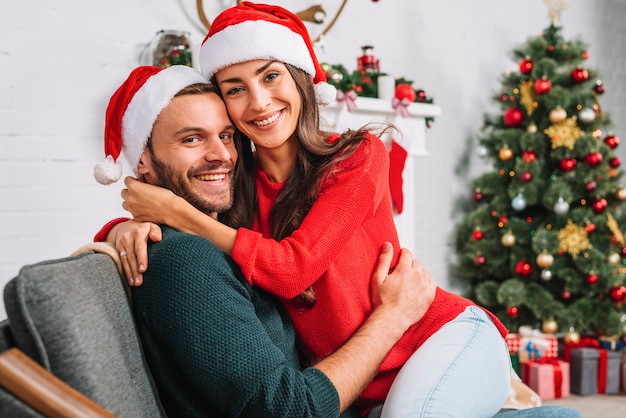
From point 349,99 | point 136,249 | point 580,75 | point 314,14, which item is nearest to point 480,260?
point 580,75

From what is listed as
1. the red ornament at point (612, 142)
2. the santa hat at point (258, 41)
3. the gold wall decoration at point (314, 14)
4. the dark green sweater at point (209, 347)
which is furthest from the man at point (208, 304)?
the red ornament at point (612, 142)

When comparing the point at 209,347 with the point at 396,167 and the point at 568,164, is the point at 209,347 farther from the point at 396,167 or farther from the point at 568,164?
the point at 568,164

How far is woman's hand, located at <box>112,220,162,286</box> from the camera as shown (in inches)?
45.9

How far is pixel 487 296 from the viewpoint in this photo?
160 inches

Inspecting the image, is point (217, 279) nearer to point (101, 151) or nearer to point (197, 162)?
point (197, 162)

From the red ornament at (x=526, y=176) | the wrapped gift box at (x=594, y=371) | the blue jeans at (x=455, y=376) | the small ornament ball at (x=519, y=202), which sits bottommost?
the wrapped gift box at (x=594, y=371)

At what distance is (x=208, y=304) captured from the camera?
1.11 metres

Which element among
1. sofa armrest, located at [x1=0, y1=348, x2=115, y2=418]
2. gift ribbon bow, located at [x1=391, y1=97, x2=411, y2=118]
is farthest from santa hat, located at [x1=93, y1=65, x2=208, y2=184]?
gift ribbon bow, located at [x1=391, y1=97, x2=411, y2=118]

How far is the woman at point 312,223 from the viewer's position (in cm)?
139

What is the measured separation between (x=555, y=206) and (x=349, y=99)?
57.1 inches

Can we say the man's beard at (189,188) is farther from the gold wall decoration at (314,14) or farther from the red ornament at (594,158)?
the red ornament at (594,158)

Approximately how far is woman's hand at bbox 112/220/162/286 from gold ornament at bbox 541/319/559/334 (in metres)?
3.08

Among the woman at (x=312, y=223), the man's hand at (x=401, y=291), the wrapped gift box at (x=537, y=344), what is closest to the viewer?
the woman at (x=312, y=223)

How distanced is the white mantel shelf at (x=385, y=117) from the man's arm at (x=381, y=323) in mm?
1453
